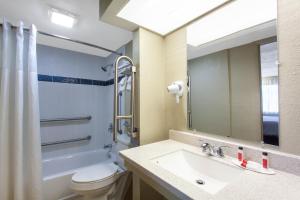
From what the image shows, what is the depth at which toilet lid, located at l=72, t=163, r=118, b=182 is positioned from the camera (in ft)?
4.52

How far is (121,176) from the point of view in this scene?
1545 millimetres

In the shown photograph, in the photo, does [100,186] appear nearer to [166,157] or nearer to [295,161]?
[166,157]

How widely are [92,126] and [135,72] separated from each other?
170cm

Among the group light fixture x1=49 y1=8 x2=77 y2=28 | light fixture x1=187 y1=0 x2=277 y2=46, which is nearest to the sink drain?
light fixture x1=187 y1=0 x2=277 y2=46

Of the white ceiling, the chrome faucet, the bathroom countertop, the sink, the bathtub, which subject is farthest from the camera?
the bathtub

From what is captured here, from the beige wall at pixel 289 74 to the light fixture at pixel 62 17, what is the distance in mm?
1677

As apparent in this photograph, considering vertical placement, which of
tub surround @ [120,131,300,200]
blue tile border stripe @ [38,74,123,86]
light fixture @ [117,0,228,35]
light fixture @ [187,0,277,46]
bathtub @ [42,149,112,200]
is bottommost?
bathtub @ [42,149,112,200]

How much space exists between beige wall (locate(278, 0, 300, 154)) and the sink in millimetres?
316

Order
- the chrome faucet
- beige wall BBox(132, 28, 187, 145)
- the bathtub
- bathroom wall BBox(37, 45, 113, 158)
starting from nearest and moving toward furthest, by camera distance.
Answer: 1. the chrome faucet
2. beige wall BBox(132, 28, 187, 145)
3. the bathtub
4. bathroom wall BBox(37, 45, 113, 158)

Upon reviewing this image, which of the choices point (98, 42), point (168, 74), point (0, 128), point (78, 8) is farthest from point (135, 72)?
point (0, 128)

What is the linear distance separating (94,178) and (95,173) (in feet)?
0.33

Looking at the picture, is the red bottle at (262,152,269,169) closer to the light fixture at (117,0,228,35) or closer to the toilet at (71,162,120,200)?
the light fixture at (117,0,228,35)

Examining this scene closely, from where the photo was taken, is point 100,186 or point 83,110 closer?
point 100,186

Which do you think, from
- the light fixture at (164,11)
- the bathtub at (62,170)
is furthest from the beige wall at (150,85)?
the bathtub at (62,170)
